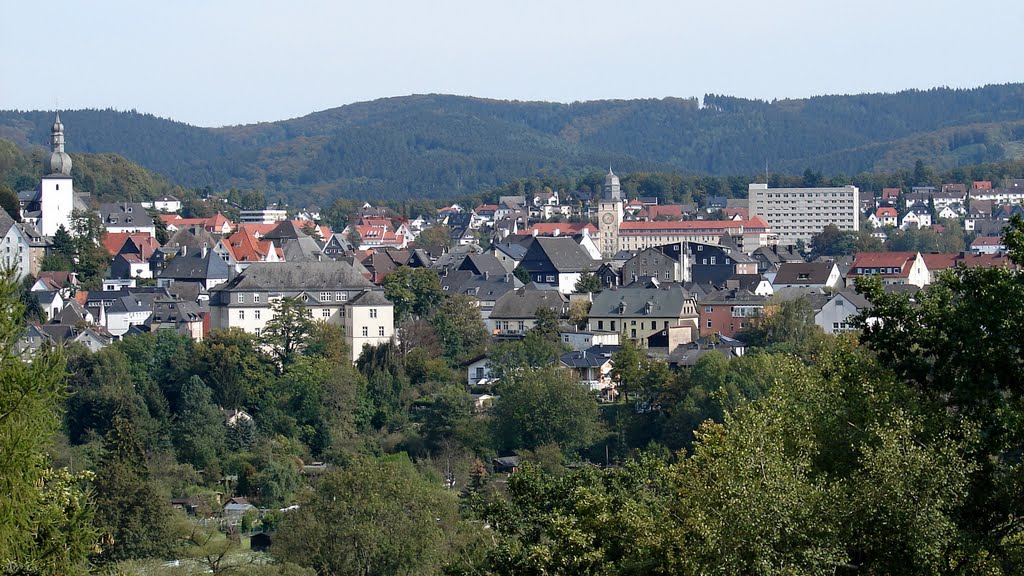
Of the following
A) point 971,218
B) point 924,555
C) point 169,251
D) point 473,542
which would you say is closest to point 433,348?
point 169,251

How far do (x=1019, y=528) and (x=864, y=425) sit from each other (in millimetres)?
1535

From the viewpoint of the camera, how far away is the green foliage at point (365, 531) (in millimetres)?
24547

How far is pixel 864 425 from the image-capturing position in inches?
508

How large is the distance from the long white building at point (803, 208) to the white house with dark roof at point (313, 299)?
2504 inches

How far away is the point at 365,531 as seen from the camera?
80.4ft

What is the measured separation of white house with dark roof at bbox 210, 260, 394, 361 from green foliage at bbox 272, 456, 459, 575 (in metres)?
21.4

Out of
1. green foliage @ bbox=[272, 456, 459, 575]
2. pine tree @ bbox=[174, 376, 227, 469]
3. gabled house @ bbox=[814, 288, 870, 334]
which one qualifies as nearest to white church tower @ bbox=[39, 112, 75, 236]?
pine tree @ bbox=[174, 376, 227, 469]

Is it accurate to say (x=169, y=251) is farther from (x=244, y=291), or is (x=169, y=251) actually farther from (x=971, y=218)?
(x=971, y=218)

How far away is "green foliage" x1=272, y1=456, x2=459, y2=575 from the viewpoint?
2455cm

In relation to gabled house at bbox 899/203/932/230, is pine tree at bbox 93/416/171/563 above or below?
below

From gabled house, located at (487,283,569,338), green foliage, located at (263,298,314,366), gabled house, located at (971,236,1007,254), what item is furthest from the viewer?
gabled house, located at (971,236,1007,254)

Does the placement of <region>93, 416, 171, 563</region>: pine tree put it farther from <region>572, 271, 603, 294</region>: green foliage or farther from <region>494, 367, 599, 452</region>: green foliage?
<region>572, 271, 603, 294</region>: green foliage

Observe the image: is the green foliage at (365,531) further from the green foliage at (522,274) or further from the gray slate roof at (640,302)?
the green foliage at (522,274)

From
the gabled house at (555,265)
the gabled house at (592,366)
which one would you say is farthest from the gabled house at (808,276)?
the gabled house at (592,366)
